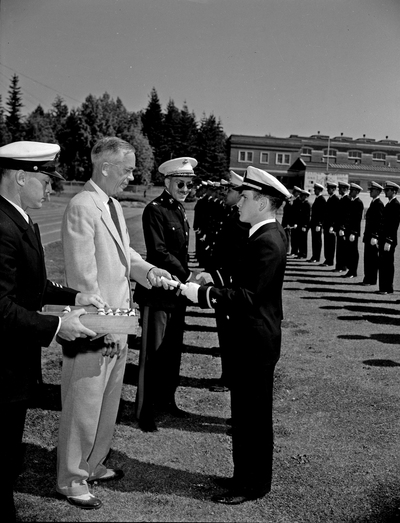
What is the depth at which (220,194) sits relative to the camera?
12.8m

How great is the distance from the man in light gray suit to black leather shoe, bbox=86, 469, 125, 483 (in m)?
0.02

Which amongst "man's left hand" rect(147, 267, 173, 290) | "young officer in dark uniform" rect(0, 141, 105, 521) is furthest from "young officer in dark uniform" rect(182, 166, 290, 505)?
"young officer in dark uniform" rect(0, 141, 105, 521)

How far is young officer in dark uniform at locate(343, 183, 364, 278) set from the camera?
51.0 feet

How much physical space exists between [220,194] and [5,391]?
10394 millimetres

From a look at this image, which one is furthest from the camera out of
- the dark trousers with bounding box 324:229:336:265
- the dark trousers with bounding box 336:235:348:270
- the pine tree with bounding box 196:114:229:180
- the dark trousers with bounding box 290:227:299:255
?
the pine tree with bounding box 196:114:229:180

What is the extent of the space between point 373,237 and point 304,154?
66777mm

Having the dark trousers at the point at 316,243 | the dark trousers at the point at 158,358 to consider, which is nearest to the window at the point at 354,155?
the dark trousers at the point at 316,243

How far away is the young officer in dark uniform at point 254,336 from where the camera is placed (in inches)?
140

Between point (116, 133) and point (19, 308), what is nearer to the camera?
point (19, 308)

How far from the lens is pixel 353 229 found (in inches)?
621

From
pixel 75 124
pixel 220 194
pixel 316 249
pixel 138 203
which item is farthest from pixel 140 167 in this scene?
pixel 220 194

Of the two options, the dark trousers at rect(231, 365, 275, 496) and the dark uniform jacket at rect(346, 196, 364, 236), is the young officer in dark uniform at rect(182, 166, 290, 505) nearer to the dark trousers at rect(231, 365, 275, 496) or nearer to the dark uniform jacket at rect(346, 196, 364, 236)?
the dark trousers at rect(231, 365, 275, 496)

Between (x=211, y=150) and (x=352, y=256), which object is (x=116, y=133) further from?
(x=352, y=256)

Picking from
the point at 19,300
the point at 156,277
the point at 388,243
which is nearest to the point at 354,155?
the point at 388,243
